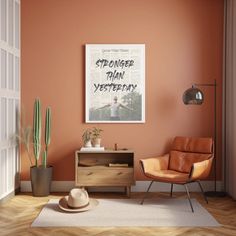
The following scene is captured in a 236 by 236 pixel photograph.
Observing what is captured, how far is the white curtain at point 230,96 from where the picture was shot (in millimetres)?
4980

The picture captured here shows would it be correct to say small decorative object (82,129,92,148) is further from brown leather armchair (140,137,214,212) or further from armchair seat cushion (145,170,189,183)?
armchair seat cushion (145,170,189,183)

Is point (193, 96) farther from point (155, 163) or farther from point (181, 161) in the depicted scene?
point (155, 163)

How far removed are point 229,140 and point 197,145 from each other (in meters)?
0.51

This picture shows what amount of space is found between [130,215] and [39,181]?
5.04 ft

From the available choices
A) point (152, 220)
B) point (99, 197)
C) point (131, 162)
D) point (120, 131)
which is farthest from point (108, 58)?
point (152, 220)

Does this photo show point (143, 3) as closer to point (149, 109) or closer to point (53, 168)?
point (149, 109)

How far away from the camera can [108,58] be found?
541cm

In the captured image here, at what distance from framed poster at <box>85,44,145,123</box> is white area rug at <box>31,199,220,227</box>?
1.36 m

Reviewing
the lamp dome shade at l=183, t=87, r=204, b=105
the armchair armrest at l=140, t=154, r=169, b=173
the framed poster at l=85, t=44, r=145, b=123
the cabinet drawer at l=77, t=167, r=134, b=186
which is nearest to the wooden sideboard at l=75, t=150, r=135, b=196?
the cabinet drawer at l=77, t=167, r=134, b=186

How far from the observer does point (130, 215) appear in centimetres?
414

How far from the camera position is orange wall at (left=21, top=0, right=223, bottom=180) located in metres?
5.42

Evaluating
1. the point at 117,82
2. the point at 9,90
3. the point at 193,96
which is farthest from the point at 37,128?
the point at 193,96

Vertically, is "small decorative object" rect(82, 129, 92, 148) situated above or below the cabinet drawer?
above

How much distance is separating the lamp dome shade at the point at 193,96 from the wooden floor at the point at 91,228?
4.27ft
